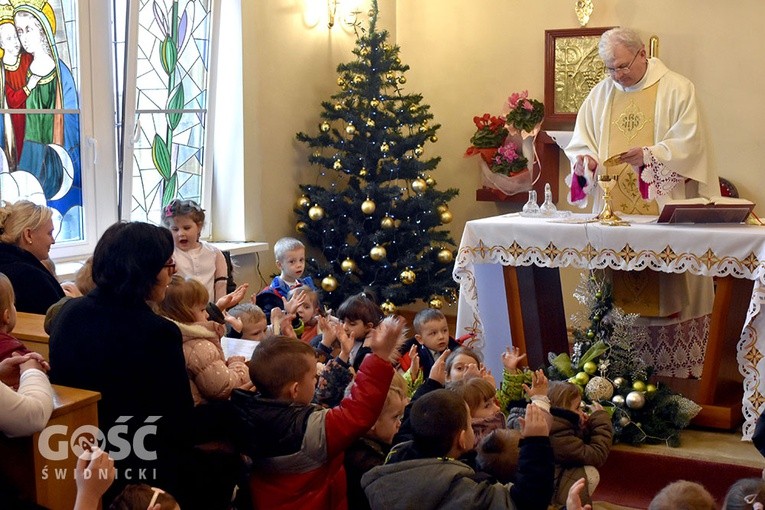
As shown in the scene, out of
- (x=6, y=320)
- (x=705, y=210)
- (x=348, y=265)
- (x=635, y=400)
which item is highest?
(x=705, y=210)

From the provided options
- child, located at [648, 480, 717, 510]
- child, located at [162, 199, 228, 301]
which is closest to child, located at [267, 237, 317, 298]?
child, located at [162, 199, 228, 301]

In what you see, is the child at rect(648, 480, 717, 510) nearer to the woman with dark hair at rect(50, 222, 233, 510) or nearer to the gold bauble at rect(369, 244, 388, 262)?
the woman with dark hair at rect(50, 222, 233, 510)

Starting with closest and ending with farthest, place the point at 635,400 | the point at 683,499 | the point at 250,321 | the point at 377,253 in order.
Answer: the point at 683,499 → the point at 250,321 → the point at 635,400 → the point at 377,253

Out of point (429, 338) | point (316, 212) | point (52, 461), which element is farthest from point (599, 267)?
point (52, 461)

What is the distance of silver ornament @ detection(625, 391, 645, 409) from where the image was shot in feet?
15.3

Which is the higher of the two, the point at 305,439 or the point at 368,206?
the point at 368,206

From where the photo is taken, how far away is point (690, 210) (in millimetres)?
4676

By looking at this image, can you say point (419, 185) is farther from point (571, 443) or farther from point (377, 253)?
point (571, 443)

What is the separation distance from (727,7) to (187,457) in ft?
18.9

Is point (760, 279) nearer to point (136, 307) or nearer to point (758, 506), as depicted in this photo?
point (758, 506)

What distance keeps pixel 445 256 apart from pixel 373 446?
4327 mm

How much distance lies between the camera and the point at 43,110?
17.5 ft

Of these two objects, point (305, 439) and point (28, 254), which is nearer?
point (305, 439)

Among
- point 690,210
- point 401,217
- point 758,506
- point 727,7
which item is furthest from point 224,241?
point 758,506
